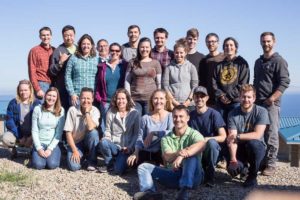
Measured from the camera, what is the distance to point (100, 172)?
712 centimetres

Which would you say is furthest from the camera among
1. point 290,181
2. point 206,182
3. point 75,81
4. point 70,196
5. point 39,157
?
point 75,81

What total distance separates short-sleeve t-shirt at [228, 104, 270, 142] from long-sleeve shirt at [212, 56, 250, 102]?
78 centimetres

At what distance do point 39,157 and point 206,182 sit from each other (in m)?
3.00

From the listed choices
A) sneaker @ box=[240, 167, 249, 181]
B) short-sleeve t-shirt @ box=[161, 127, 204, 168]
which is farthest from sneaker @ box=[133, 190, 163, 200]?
sneaker @ box=[240, 167, 249, 181]

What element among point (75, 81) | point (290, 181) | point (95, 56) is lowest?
point (290, 181)

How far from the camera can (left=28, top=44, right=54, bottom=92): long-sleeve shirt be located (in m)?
8.27

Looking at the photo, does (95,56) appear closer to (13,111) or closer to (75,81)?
(75,81)

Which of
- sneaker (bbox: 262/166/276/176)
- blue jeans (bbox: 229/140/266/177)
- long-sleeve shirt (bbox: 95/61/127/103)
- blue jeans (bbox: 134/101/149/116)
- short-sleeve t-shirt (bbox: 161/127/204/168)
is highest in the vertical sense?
long-sleeve shirt (bbox: 95/61/127/103)

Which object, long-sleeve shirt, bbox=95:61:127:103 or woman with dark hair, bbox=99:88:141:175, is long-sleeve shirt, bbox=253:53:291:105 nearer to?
woman with dark hair, bbox=99:88:141:175

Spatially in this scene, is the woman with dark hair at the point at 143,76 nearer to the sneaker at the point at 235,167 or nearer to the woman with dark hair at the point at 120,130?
the woman with dark hair at the point at 120,130

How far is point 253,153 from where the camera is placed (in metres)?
6.21

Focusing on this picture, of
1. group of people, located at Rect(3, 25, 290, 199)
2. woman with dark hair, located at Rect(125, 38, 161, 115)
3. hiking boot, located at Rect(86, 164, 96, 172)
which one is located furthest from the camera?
woman with dark hair, located at Rect(125, 38, 161, 115)

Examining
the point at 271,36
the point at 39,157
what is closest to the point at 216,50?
the point at 271,36

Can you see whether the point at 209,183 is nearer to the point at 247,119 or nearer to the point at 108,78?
the point at 247,119
